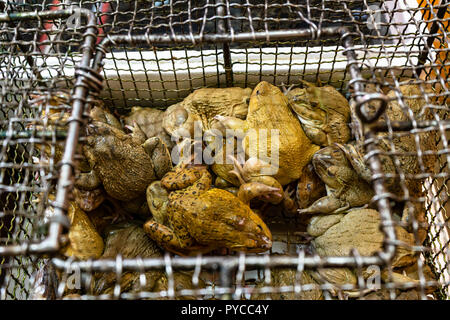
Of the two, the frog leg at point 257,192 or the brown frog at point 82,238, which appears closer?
the brown frog at point 82,238

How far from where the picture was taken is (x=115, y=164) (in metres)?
1.54

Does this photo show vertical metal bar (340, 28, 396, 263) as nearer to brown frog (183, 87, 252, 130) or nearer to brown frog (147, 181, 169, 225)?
brown frog (183, 87, 252, 130)

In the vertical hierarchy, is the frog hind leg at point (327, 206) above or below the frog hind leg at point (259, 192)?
below

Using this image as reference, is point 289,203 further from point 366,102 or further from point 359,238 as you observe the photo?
point 366,102

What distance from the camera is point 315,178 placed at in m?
1.61

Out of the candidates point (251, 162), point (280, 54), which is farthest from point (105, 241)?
point (280, 54)

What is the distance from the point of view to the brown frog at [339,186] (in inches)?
59.4

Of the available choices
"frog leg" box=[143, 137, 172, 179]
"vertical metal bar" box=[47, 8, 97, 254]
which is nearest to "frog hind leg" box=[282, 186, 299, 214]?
"frog leg" box=[143, 137, 172, 179]

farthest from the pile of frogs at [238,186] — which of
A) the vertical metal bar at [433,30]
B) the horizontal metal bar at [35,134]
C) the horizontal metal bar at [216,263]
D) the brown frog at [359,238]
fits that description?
the horizontal metal bar at [216,263]

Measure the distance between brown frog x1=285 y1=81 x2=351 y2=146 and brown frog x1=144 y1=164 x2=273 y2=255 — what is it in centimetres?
37

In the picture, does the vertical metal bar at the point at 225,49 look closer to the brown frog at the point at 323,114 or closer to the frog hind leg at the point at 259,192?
the brown frog at the point at 323,114

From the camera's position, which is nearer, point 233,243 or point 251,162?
point 233,243
